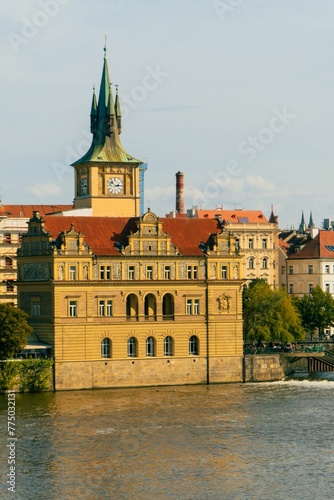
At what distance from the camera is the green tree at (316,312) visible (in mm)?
147750

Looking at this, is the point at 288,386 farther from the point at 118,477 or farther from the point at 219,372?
the point at 118,477

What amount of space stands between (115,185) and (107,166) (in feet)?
6.20

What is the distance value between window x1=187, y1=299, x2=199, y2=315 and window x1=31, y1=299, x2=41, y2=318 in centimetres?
1114

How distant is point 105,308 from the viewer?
11031cm

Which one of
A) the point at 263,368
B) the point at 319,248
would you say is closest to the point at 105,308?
the point at 263,368

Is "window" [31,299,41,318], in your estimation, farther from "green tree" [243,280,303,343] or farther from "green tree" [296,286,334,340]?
"green tree" [296,286,334,340]

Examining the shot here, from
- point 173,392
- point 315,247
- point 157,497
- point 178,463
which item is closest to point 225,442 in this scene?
point 178,463

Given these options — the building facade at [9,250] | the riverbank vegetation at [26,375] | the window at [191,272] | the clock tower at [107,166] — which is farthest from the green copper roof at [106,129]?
the riverbank vegetation at [26,375]

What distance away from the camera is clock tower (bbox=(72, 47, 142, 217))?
422ft

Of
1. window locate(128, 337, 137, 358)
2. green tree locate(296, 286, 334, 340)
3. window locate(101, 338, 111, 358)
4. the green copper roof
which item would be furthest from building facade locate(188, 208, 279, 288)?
window locate(101, 338, 111, 358)

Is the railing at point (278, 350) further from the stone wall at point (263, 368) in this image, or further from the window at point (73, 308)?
the window at point (73, 308)

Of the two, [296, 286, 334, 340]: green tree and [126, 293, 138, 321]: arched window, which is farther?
[296, 286, 334, 340]: green tree

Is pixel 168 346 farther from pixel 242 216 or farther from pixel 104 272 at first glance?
pixel 242 216

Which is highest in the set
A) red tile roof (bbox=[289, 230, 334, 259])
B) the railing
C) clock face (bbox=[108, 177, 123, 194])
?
clock face (bbox=[108, 177, 123, 194])
